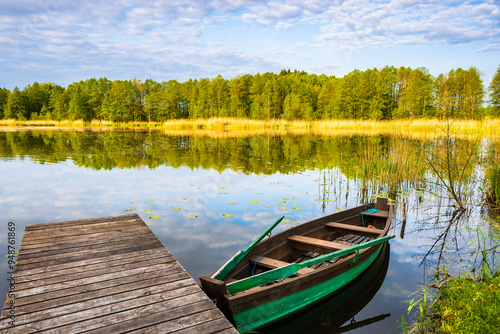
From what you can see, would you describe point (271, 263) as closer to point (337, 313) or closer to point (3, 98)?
point (337, 313)

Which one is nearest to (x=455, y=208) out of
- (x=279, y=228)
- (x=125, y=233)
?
(x=279, y=228)

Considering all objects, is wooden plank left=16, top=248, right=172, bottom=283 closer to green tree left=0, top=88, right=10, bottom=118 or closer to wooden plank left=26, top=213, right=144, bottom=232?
wooden plank left=26, top=213, right=144, bottom=232

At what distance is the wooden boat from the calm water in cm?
43

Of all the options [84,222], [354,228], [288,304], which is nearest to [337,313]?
[288,304]

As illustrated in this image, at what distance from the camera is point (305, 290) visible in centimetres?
317

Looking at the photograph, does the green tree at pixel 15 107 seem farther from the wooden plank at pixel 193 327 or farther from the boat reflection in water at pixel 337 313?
the wooden plank at pixel 193 327

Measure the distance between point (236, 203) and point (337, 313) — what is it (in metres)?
3.98

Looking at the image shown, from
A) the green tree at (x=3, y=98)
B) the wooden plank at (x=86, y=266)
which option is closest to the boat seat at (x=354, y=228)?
the wooden plank at (x=86, y=266)

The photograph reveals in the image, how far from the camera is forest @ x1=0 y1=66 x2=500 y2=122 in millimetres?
46562

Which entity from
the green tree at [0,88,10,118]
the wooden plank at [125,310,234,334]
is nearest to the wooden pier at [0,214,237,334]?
the wooden plank at [125,310,234,334]

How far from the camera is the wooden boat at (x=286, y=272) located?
8.87 ft

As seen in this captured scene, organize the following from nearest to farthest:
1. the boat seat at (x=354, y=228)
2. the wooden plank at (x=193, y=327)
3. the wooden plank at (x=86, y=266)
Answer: the wooden plank at (x=193, y=327)
the wooden plank at (x=86, y=266)
the boat seat at (x=354, y=228)

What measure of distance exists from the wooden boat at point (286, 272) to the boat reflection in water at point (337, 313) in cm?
14

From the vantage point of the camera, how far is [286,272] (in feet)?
9.80
